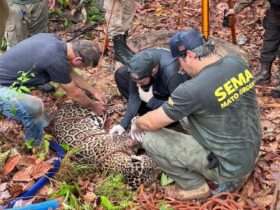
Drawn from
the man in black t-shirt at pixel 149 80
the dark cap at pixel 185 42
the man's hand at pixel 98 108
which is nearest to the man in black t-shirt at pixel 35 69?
the man's hand at pixel 98 108

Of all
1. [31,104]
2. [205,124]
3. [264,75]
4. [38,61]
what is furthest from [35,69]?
[264,75]

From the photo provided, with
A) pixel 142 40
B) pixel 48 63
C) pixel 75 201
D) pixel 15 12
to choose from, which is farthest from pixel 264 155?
pixel 15 12

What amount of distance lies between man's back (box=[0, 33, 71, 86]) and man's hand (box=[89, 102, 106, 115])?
0.60 metres

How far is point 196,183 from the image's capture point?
506 centimetres

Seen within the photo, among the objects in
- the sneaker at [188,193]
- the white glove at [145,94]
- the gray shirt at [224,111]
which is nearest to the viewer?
the gray shirt at [224,111]

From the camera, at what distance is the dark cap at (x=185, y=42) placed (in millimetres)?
4516

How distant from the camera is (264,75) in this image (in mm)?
6945

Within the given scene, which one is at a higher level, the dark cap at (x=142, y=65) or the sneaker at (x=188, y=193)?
the dark cap at (x=142, y=65)

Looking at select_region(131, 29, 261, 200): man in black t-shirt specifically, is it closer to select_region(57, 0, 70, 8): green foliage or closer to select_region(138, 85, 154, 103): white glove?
select_region(138, 85, 154, 103): white glove

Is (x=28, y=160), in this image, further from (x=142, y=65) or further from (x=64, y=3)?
(x=64, y=3)

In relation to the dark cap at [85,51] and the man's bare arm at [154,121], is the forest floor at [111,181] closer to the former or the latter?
the man's bare arm at [154,121]

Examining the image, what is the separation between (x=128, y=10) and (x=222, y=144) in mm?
3318

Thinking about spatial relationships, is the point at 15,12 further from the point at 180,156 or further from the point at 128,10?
the point at 180,156

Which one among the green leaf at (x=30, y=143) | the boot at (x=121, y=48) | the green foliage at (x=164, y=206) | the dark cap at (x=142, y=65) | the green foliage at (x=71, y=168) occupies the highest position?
the dark cap at (x=142, y=65)
